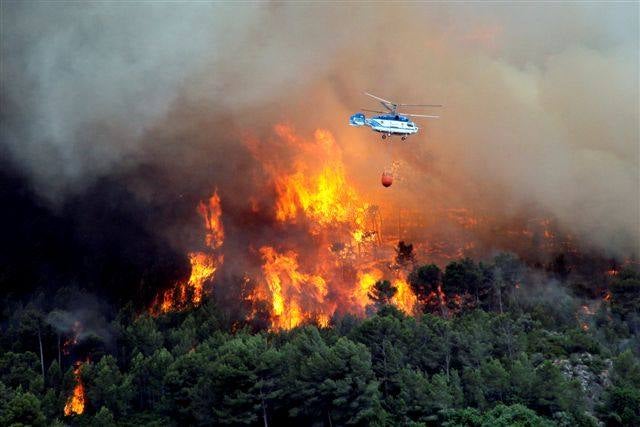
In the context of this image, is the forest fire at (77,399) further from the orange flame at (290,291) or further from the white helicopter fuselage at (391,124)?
the white helicopter fuselage at (391,124)

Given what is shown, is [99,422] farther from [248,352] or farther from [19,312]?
[19,312]

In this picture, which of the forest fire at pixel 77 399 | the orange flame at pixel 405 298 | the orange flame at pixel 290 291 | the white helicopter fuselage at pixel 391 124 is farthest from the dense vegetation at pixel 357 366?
the white helicopter fuselage at pixel 391 124

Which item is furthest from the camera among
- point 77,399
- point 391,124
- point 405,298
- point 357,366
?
point 405,298

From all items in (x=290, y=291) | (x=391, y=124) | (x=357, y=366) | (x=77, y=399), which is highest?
(x=391, y=124)

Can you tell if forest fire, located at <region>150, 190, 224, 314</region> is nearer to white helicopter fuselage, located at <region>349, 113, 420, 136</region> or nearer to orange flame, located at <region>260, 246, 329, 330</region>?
orange flame, located at <region>260, 246, 329, 330</region>

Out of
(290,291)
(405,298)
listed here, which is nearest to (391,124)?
(405,298)

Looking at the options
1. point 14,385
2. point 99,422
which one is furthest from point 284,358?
point 14,385

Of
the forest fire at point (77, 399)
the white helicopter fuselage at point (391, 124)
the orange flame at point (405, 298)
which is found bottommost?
the forest fire at point (77, 399)

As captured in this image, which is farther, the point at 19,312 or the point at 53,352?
the point at 19,312

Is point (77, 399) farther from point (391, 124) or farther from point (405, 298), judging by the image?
point (405, 298)
